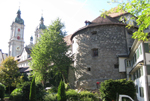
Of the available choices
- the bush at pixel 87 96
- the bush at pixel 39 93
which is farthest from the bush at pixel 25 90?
the bush at pixel 87 96

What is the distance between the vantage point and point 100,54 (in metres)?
→ 21.8

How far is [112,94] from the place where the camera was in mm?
15141

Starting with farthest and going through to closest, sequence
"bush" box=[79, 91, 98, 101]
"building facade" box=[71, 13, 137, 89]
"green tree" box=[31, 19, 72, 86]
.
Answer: "green tree" box=[31, 19, 72, 86] → "building facade" box=[71, 13, 137, 89] → "bush" box=[79, 91, 98, 101]

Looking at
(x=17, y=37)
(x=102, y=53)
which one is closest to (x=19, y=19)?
(x=17, y=37)

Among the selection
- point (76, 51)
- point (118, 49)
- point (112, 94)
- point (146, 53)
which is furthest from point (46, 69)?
point (146, 53)

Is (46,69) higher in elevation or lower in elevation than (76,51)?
lower

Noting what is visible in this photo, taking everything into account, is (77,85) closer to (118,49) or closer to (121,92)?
(118,49)

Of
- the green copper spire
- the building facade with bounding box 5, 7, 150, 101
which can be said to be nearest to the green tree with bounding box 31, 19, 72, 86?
the building facade with bounding box 5, 7, 150, 101

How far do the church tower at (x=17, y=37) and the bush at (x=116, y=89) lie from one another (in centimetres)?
6451

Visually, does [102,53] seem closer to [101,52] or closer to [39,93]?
[101,52]

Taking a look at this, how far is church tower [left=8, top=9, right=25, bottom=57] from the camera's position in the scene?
7300 centimetres

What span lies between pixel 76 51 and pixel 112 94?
416 inches

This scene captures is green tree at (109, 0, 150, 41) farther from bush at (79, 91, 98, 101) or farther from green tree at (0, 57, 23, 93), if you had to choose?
green tree at (0, 57, 23, 93)

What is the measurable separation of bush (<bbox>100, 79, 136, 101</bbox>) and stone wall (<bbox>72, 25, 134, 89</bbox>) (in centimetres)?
548
